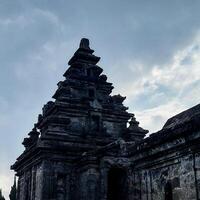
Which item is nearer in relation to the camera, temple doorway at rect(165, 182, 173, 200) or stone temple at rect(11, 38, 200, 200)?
temple doorway at rect(165, 182, 173, 200)

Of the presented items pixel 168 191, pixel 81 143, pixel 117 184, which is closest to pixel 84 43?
pixel 81 143

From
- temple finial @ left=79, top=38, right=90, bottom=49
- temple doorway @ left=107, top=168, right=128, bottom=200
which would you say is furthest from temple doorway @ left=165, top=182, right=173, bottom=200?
temple finial @ left=79, top=38, right=90, bottom=49

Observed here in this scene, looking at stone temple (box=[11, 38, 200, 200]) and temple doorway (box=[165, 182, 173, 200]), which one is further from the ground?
stone temple (box=[11, 38, 200, 200])

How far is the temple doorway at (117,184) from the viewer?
21764mm

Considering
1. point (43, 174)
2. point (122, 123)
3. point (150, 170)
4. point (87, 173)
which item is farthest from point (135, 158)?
point (122, 123)

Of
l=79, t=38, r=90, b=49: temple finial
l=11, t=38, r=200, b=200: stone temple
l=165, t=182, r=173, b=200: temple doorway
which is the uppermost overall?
l=79, t=38, r=90, b=49: temple finial

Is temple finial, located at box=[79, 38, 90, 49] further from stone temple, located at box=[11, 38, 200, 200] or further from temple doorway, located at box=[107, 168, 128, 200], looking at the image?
temple doorway, located at box=[107, 168, 128, 200]

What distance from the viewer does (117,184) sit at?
2252 centimetres

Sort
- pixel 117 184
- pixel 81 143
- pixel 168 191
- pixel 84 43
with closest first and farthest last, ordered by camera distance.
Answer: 1. pixel 168 191
2. pixel 117 184
3. pixel 81 143
4. pixel 84 43

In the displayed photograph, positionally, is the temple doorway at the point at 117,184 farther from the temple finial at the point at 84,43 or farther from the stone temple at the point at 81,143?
the temple finial at the point at 84,43

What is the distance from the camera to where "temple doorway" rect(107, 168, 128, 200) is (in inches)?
857

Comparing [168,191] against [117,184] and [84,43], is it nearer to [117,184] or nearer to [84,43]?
[117,184]

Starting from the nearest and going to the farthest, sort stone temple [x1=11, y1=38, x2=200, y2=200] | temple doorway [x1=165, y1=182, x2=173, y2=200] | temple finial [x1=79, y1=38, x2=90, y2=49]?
temple doorway [x1=165, y1=182, x2=173, y2=200], stone temple [x1=11, y1=38, x2=200, y2=200], temple finial [x1=79, y1=38, x2=90, y2=49]

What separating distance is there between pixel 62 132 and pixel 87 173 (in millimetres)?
4479
